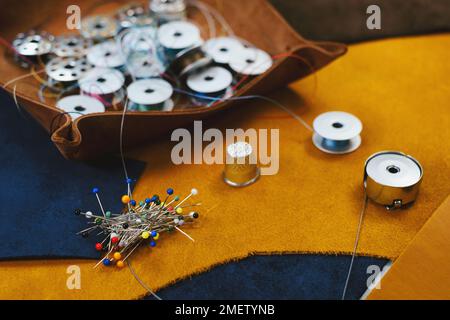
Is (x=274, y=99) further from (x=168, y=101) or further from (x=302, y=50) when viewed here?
(x=168, y=101)

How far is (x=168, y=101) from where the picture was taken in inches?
64.2

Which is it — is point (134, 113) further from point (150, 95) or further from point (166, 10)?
point (166, 10)

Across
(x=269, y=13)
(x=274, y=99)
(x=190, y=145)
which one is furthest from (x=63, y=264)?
(x=269, y=13)

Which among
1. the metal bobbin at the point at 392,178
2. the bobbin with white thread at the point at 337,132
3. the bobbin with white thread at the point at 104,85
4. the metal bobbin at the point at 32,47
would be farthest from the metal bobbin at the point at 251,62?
the metal bobbin at the point at 32,47

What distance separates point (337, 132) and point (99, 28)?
82 centimetres

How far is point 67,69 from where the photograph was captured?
5.53 feet

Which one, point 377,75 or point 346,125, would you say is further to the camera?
point 377,75

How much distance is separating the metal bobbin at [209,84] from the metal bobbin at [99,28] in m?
0.36

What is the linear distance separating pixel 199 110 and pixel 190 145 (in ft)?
0.38

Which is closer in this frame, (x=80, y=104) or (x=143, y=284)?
(x=143, y=284)

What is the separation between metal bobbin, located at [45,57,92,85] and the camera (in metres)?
1.65

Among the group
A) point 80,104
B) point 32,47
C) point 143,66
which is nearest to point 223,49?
Answer: point 143,66

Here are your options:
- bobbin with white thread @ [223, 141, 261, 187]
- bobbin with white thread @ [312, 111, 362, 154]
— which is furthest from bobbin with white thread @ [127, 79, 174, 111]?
bobbin with white thread @ [312, 111, 362, 154]
